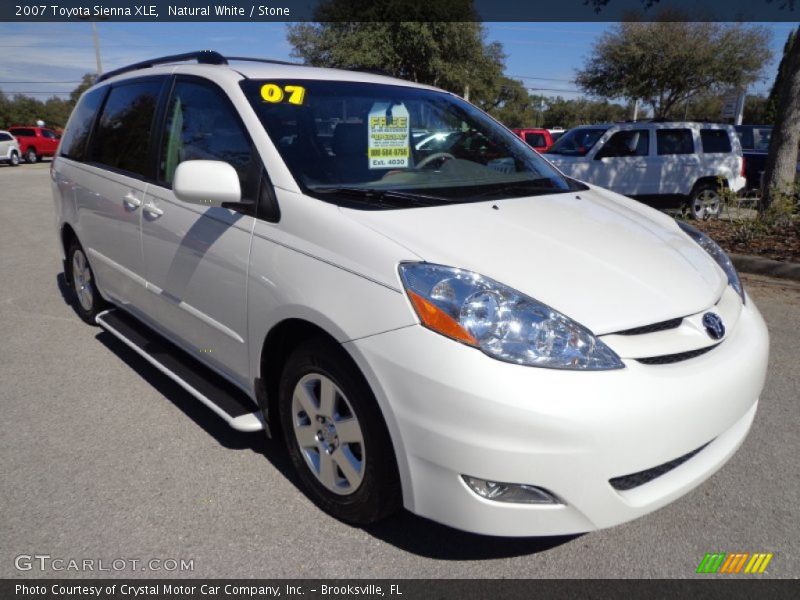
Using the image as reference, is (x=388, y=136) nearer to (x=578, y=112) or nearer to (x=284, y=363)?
(x=284, y=363)

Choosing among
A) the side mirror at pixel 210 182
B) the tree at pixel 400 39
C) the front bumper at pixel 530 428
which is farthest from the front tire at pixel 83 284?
the tree at pixel 400 39

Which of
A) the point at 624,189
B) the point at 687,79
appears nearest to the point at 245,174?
the point at 624,189

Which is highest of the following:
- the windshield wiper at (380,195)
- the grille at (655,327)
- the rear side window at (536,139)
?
the rear side window at (536,139)

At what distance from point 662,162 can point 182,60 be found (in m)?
8.96

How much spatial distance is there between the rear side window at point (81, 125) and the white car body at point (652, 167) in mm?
7675

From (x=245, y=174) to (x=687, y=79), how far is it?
92.6 ft

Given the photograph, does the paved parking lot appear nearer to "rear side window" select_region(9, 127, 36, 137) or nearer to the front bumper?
the front bumper

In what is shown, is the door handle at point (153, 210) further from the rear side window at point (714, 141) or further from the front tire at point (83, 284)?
the rear side window at point (714, 141)

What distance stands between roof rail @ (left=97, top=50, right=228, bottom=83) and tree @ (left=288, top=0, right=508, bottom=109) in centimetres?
1921

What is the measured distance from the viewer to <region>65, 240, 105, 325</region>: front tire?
15.3 feet

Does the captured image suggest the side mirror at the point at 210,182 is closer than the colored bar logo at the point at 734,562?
No

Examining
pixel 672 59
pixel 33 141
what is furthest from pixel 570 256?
pixel 33 141

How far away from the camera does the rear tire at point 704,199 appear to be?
10570 mm
